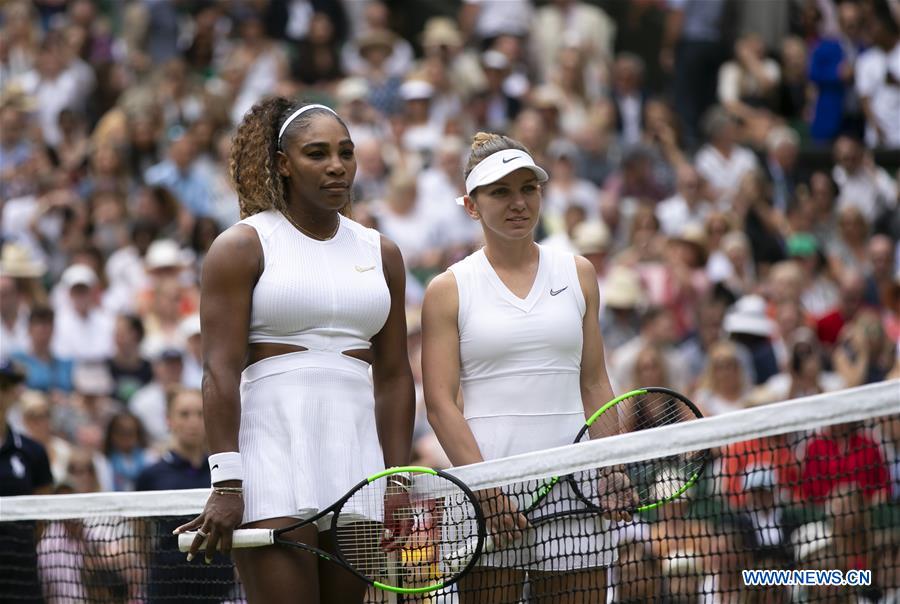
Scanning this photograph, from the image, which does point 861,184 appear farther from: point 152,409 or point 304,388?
point 304,388

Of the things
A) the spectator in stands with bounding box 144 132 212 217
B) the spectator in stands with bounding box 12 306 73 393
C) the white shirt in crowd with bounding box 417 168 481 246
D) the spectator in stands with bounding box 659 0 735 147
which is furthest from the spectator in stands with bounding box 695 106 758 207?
the spectator in stands with bounding box 12 306 73 393

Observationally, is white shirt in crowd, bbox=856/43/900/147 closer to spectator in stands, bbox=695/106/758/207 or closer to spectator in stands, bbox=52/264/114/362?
spectator in stands, bbox=695/106/758/207

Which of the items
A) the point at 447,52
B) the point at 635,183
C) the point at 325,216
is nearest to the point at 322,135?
the point at 325,216

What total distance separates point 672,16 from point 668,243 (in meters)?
5.22

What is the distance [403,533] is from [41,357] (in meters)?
7.37

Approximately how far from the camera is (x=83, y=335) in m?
12.4

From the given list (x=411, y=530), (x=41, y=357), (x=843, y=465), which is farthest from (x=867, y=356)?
(x=411, y=530)

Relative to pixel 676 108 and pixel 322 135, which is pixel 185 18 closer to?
pixel 676 108

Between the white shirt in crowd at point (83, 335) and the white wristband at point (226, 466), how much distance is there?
7.37m

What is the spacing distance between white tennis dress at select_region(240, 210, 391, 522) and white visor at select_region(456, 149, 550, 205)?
0.72 metres

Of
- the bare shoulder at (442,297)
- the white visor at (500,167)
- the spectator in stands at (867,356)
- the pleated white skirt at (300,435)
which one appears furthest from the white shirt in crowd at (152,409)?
the pleated white skirt at (300,435)

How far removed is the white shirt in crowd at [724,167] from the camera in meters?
14.4

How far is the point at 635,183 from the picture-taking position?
47.2 feet

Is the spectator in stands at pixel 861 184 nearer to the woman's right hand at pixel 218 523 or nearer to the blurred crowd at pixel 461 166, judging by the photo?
the blurred crowd at pixel 461 166
